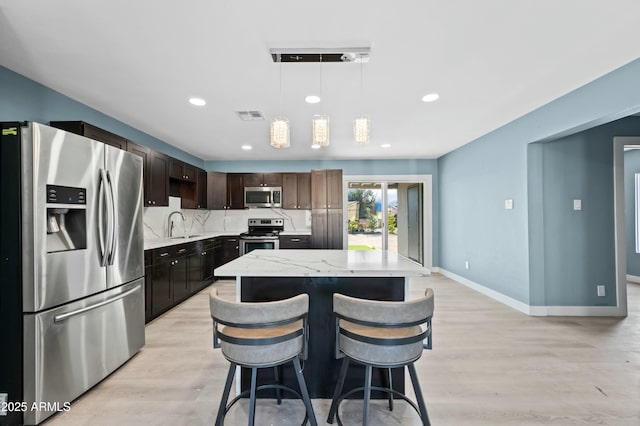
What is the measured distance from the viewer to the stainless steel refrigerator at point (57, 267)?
5.50 ft

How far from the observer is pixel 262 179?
5.86 meters

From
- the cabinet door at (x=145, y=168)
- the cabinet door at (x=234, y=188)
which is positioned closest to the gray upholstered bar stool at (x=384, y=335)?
the cabinet door at (x=145, y=168)

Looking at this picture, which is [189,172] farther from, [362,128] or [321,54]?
[362,128]

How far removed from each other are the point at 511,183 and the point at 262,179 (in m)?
4.23

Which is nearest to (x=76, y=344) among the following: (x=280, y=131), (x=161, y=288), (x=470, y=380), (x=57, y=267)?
(x=57, y=267)

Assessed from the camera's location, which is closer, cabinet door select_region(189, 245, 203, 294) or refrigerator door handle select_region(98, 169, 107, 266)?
refrigerator door handle select_region(98, 169, 107, 266)

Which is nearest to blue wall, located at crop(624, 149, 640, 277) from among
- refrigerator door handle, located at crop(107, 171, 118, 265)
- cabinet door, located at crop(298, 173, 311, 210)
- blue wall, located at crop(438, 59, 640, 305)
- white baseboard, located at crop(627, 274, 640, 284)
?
white baseboard, located at crop(627, 274, 640, 284)

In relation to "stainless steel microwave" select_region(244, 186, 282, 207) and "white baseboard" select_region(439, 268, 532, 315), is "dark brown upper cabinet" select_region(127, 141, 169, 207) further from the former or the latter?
"white baseboard" select_region(439, 268, 532, 315)

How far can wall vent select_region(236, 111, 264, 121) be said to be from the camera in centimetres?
333

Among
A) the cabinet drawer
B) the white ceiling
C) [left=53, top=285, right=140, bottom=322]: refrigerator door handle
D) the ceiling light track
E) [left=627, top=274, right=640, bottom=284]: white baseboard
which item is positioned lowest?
[left=627, top=274, right=640, bottom=284]: white baseboard

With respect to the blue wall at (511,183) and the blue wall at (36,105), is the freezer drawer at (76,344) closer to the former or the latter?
the blue wall at (36,105)

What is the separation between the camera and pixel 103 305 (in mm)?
2143

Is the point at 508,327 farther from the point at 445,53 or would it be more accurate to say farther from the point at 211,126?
the point at 211,126

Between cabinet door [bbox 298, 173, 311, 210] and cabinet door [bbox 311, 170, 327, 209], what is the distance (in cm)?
38
